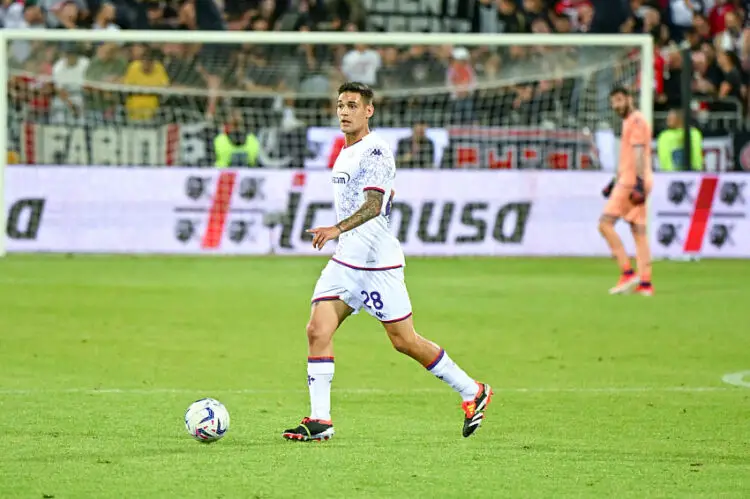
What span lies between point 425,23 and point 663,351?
16.0m

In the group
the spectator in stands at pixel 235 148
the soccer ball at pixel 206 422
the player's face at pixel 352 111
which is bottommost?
the spectator in stands at pixel 235 148

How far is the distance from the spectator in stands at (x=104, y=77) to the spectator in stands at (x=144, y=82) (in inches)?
6.4

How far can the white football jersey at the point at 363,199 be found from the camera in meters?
7.91

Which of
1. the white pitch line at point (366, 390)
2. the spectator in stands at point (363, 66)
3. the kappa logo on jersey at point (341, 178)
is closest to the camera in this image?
the kappa logo on jersey at point (341, 178)

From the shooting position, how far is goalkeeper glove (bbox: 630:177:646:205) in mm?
16391

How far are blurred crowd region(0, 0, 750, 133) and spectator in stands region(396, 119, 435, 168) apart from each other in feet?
5.02

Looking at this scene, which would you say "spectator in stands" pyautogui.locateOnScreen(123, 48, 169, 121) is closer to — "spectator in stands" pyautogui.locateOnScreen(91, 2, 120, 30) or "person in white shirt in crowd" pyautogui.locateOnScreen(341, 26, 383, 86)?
"spectator in stands" pyautogui.locateOnScreen(91, 2, 120, 30)

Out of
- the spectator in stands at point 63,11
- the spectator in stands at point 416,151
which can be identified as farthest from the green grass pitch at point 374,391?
the spectator in stands at point 63,11

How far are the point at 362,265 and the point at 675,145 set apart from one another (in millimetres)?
15626

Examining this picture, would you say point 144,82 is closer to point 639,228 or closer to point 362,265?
point 639,228

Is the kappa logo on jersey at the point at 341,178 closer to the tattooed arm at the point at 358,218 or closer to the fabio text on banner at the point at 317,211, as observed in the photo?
the tattooed arm at the point at 358,218

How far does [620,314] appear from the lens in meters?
15.0

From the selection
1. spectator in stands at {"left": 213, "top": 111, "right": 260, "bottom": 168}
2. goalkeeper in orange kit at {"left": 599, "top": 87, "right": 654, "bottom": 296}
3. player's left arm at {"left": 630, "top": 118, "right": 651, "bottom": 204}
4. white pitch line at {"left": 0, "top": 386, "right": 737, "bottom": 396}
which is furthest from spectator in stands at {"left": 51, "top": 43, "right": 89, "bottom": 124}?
white pitch line at {"left": 0, "top": 386, "right": 737, "bottom": 396}

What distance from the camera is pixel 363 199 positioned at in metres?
7.96
